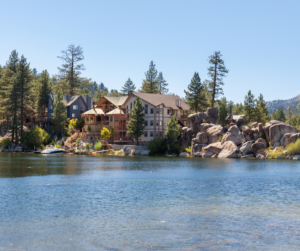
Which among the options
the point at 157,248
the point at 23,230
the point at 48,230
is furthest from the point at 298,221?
the point at 23,230

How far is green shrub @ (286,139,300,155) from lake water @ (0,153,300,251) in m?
34.2

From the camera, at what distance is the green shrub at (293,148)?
70431 millimetres

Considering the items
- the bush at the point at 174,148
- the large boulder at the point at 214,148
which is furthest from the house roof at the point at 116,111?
the large boulder at the point at 214,148

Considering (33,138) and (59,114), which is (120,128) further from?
→ (33,138)

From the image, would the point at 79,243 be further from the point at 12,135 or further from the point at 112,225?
the point at 12,135

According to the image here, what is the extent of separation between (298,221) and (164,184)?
17754 mm

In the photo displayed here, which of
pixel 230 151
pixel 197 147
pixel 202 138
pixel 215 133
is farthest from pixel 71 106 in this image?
pixel 230 151

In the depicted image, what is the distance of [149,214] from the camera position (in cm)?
2239

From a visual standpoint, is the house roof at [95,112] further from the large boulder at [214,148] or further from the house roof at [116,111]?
the large boulder at [214,148]

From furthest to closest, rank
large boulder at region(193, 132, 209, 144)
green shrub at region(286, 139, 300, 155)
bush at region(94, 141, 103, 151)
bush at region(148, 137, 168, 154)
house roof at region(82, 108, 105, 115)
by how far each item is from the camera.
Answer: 1. house roof at region(82, 108, 105, 115)
2. bush at region(94, 141, 103, 151)
3. bush at region(148, 137, 168, 154)
4. large boulder at region(193, 132, 209, 144)
5. green shrub at region(286, 139, 300, 155)

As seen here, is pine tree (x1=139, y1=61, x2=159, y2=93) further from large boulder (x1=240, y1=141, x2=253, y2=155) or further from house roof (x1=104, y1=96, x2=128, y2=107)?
large boulder (x1=240, y1=141, x2=253, y2=155)

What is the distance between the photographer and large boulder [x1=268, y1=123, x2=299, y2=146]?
2970 inches

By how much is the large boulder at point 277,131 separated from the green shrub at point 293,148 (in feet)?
13.1

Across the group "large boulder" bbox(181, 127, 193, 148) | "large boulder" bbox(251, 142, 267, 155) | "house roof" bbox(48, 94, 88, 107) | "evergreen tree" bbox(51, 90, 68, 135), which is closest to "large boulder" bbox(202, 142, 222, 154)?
"large boulder" bbox(251, 142, 267, 155)
